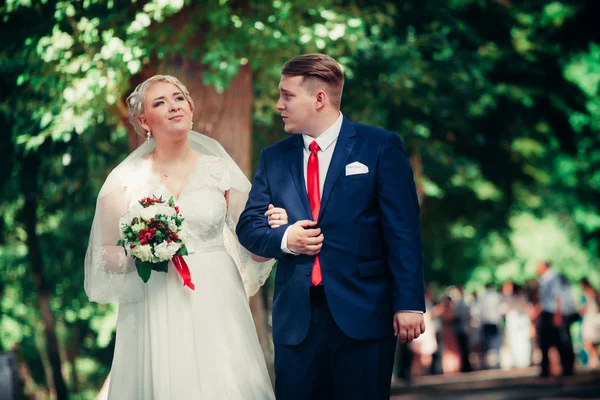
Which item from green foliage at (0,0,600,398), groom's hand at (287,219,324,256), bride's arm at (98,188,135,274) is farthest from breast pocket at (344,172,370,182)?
green foliage at (0,0,600,398)

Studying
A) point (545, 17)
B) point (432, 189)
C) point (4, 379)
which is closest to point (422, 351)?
point (432, 189)

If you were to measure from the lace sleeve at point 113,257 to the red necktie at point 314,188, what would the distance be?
1262mm

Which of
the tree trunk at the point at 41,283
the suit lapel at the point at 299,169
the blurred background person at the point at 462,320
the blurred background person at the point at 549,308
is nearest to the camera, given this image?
the suit lapel at the point at 299,169

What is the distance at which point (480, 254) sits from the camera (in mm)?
29672

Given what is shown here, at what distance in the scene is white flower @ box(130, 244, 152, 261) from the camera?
17.0ft

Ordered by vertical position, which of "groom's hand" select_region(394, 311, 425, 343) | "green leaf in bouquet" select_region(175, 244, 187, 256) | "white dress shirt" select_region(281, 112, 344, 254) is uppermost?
"white dress shirt" select_region(281, 112, 344, 254)

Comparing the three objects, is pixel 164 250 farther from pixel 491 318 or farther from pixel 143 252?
pixel 491 318

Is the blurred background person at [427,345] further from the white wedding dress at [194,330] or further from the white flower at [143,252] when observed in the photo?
the white flower at [143,252]

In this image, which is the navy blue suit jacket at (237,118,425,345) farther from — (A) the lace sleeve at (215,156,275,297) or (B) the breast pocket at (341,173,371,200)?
(A) the lace sleeve at (215,156,275,297)

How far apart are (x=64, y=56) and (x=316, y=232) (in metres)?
5.46

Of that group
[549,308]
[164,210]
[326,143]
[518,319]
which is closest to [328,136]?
[326,143]

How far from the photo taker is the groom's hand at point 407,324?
4.65 meters

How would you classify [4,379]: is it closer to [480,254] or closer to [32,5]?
[32,5]

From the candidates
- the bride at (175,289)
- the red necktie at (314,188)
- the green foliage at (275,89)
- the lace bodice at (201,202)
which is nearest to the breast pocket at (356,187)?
the red necktie at (314,188)
